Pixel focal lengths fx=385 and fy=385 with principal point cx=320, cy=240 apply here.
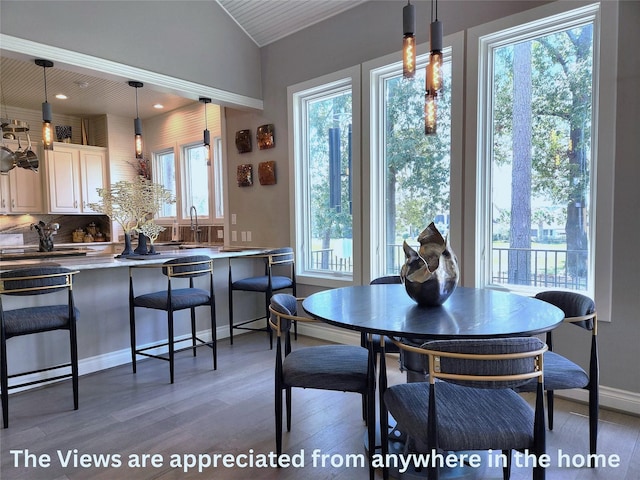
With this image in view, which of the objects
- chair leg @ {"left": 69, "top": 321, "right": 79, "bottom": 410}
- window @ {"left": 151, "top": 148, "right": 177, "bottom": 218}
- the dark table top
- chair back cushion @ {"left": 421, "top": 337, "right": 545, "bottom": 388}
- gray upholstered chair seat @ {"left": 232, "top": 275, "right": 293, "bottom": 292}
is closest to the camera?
chair back cushion @ {"left": 421, "top": 337, "right": 545, "bottom": 388}

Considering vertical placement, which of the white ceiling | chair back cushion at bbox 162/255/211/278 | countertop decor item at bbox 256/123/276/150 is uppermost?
the white ceiling

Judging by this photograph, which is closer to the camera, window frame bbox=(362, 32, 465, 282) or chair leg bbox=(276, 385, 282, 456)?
chair leg bbox=(276, 385, 282, 456)

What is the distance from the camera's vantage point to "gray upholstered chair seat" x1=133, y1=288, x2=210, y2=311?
9.71ft

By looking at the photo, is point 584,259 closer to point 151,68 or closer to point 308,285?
point 308,285

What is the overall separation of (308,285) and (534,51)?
2.83 meters

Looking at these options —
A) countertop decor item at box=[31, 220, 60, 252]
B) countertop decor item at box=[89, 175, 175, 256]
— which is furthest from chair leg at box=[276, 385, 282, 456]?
countertop decor item at box=[31, 220, 60, 252]

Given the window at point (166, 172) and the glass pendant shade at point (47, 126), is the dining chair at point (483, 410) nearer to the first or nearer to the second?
the glass pendant shade at point (47, 126)

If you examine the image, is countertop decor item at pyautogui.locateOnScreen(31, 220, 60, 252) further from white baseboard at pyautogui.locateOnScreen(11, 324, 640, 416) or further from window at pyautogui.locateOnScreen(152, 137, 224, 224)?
white baseboard at pyautogui.locateOnScreen(11, 324, 640, 416)

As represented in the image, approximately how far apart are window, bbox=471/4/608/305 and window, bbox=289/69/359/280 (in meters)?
1.19

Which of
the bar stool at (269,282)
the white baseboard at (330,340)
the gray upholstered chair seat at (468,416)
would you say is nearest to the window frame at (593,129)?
the white baseboard at (330,340)

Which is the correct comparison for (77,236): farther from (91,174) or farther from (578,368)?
(578,368)

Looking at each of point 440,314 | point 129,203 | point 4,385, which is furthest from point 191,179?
point 440,314

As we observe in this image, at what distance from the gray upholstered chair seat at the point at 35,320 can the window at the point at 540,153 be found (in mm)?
2967

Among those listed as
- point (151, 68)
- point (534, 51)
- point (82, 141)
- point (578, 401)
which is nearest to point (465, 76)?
point (534, 51)
